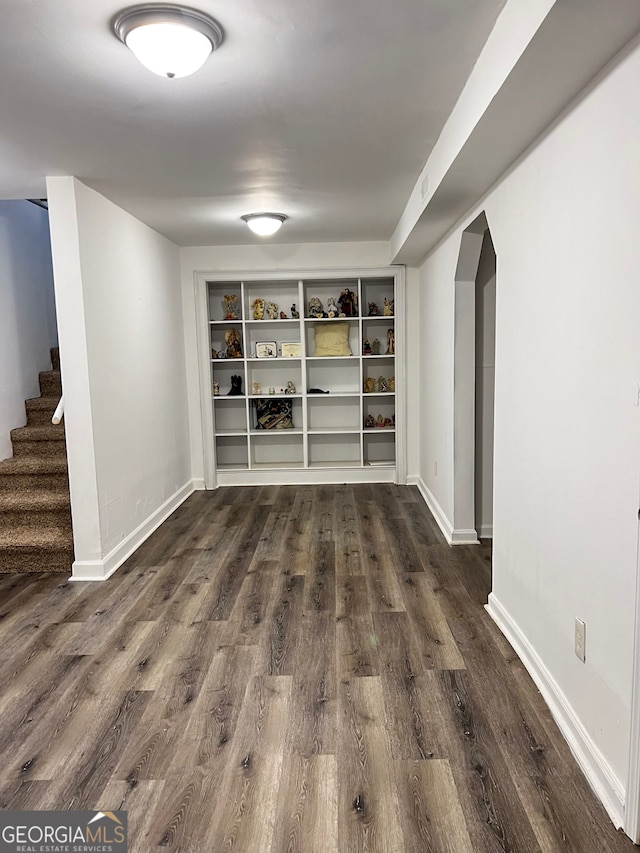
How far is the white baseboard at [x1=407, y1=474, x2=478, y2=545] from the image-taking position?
4.30 m

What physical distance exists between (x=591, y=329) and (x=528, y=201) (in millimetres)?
872

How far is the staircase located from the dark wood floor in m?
0.16

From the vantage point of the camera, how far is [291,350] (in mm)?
6434

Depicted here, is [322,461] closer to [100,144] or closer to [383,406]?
[383,406]

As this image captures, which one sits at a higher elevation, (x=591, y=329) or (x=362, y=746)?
(x=591, y=329)

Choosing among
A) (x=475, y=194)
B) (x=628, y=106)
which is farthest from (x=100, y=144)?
(x=628, y=106)

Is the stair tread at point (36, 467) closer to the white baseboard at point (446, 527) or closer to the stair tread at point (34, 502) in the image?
the stair tread at point (34, 502)

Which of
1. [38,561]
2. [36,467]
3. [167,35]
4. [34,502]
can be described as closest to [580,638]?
[167,35]

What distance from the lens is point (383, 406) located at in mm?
6688

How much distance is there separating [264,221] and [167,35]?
2787 millimetres

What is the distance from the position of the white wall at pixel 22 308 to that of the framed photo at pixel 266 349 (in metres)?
2.00

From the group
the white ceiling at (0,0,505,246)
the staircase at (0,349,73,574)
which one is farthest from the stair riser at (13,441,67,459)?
the white ceiling at (0,0,505,246)

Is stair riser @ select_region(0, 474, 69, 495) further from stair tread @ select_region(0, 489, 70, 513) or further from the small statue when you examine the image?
the small statue

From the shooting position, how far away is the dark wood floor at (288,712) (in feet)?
5.90
